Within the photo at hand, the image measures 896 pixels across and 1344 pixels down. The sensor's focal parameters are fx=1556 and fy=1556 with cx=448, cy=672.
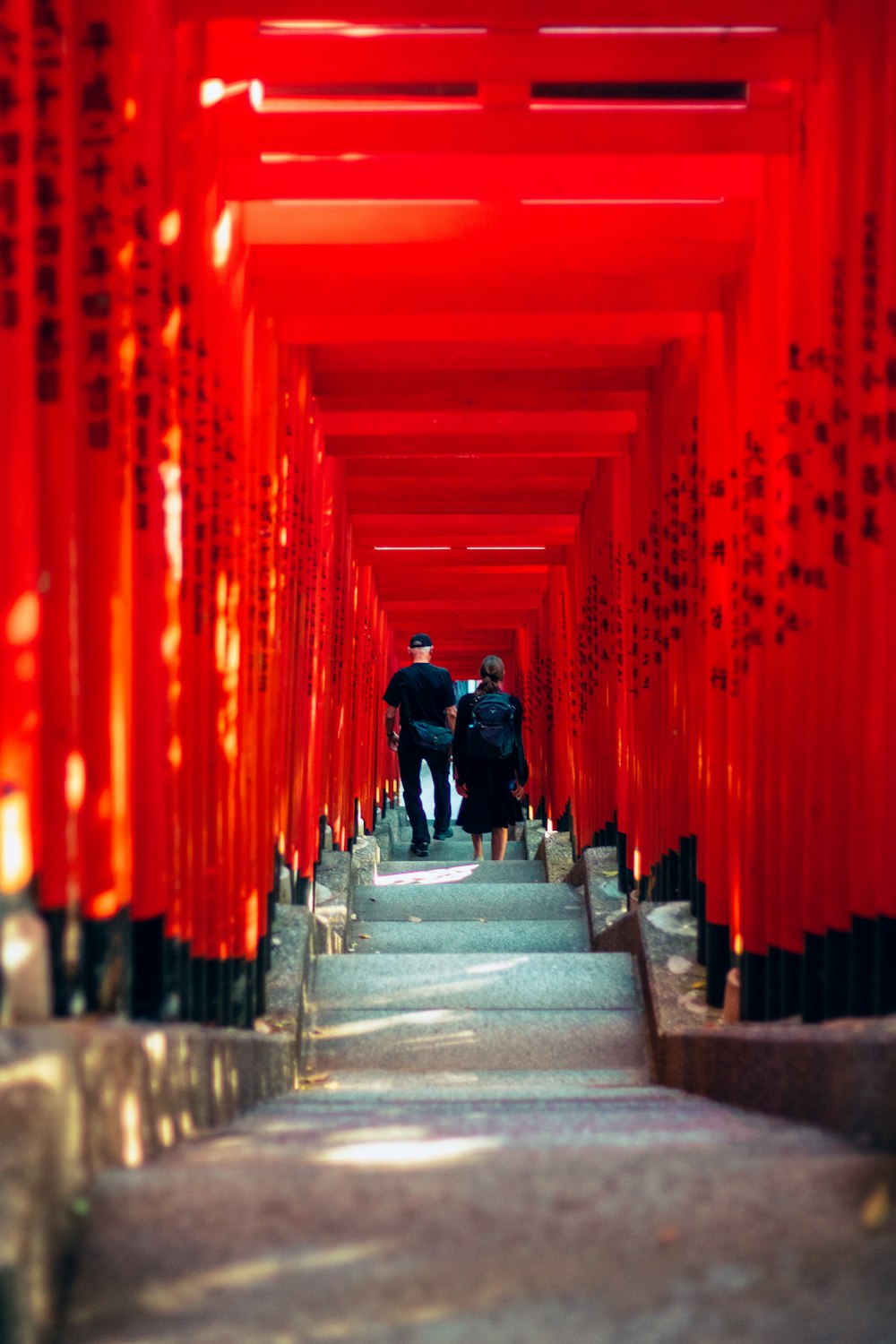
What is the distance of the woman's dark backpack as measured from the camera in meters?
11.1

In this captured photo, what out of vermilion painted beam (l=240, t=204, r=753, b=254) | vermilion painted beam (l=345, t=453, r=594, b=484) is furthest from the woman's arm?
vermilion painted beam (l=240, t=204, r=753, b=254)

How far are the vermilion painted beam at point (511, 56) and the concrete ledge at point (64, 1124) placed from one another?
117 inches

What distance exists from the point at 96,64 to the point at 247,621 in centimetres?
260

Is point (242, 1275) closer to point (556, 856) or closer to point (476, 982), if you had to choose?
point (476, 982)

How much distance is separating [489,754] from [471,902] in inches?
65.9

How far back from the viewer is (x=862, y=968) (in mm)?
4188

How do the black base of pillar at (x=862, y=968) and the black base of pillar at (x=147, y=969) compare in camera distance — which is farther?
the black base of pillar at (x=862, y=968)

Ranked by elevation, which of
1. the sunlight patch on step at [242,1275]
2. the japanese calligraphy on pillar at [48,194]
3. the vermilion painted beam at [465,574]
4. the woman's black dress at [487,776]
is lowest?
the sunlight patch on step at [242,1275]

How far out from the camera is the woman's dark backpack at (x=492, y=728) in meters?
11.1

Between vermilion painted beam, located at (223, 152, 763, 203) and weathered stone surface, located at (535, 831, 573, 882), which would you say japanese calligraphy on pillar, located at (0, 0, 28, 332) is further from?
weathered stone surface, located at (535, 831, 573, 882)

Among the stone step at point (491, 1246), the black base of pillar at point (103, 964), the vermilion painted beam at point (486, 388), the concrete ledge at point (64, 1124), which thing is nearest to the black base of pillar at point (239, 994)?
the concrete ledge at point (64, 1124)

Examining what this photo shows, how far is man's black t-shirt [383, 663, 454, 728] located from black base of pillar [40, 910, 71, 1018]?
340 inches

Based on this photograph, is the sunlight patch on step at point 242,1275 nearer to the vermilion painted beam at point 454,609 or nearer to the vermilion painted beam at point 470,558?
the vermilion painted beam at point 470,558

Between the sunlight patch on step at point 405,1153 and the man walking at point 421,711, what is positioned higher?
the man walking at point 421,711
